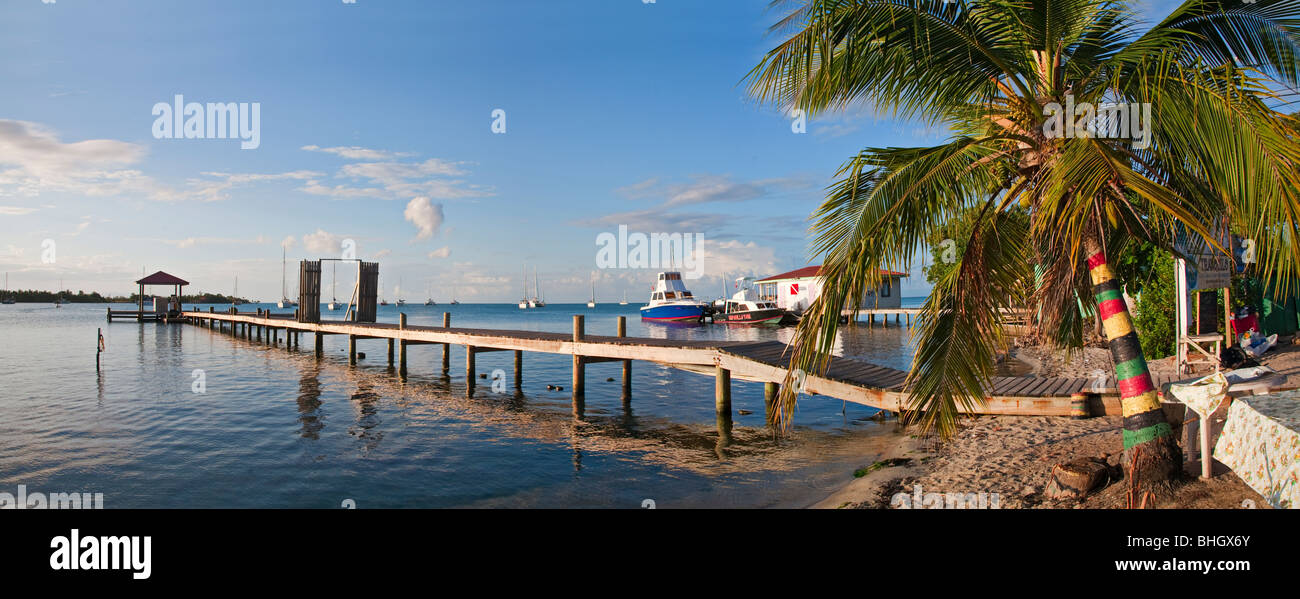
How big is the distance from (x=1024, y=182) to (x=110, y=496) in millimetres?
13017

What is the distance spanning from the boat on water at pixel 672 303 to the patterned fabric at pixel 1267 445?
5386 centimetres

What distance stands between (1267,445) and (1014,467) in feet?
11.2

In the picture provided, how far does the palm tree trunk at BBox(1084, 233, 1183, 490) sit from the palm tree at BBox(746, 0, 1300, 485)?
0.01 meters

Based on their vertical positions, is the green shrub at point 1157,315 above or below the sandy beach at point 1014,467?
above

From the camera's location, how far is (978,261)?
219 inches

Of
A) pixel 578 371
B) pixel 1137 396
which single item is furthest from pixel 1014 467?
pixel 578 371

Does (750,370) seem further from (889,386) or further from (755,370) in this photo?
(889,386)

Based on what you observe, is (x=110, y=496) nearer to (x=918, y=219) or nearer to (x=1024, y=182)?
(x=918, y=219)

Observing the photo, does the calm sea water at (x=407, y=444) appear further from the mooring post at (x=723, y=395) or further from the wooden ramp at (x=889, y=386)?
the wooden ramp at (x=889, y=386)

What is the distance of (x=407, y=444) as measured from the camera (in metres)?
12.4

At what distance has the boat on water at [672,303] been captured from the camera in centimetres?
5981

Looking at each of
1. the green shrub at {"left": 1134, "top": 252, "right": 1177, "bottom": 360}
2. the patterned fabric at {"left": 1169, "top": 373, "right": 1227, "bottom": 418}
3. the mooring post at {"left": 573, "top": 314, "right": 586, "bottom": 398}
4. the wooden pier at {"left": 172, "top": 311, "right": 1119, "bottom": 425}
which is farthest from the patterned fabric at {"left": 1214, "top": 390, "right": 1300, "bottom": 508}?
the mooring post at {"left": 573, "top": 314, "right": 586, "bottom": 398}

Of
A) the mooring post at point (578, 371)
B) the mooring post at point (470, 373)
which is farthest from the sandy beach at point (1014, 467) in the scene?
the mooring post at point (470, 373)
